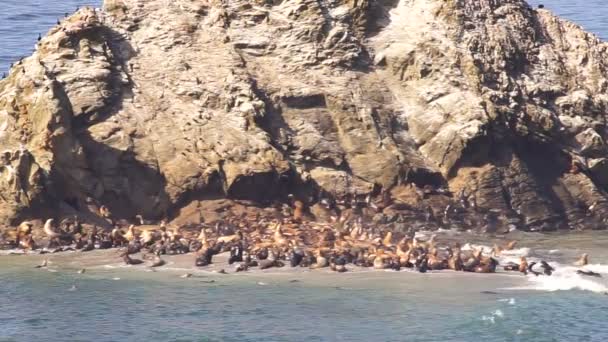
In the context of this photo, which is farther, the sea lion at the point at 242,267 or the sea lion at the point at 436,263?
the sea lion at the point at 436,263

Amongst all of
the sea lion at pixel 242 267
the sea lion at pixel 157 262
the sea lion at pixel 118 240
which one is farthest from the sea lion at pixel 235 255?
the sea lion at pixel 118 240

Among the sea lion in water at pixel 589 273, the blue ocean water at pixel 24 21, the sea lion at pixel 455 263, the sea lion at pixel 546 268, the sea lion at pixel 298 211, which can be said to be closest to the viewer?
the sea lion in water at pixel 589 273

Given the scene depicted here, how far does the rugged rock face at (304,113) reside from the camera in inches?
1521

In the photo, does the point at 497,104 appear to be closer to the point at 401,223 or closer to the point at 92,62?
the point at 401,223

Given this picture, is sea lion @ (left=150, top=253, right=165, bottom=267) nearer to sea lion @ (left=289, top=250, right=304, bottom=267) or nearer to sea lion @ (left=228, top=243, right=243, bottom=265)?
sea lion @ (left=228, top=243, right=243, bottom=265)

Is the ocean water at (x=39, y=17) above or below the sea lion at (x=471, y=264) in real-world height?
above

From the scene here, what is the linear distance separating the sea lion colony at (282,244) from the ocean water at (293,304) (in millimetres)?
483

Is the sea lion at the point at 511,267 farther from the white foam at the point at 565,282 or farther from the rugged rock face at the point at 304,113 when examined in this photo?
the rugged rock face at the point at 304,113

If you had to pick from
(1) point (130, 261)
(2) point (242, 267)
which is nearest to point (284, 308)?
(2) point (242, 267)

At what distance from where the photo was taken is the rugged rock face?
38.6 metres

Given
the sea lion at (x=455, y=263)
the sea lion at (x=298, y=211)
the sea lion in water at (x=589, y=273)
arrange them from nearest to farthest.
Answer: the sea lion in water at (x=589, y=273), the sea lion at (x=455, y=263), the sea lion at (x=298, y=211)

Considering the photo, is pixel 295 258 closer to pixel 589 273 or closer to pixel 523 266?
pixel 523 266

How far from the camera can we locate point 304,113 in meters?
40.7

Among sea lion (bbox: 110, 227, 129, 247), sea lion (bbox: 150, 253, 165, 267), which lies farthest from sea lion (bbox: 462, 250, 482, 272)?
sea lion (bbox: 110, 227, 129, 247)
